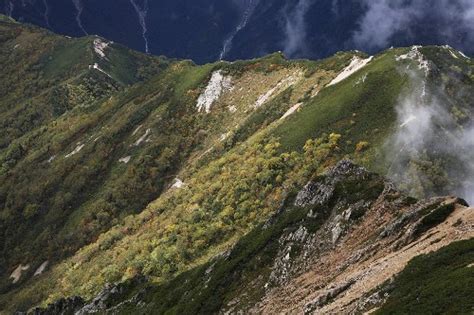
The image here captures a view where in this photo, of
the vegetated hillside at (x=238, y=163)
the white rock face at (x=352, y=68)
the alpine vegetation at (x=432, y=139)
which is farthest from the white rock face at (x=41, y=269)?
the alpine vegetation at (x=432, y=139)

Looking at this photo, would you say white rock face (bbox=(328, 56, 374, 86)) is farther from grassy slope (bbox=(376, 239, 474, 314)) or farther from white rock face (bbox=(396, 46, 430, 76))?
grassy slope (bbox=(376, 239, 474, 314))

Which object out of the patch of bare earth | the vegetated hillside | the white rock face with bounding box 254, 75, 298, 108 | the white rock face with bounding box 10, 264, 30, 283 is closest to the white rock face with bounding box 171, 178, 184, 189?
the vegetated hillside

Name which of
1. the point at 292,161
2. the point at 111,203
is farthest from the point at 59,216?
the point at 292,161

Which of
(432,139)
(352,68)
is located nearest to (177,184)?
(352,68)

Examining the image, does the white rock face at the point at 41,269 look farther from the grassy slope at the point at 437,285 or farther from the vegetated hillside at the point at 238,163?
the grassy slope at the point at 437,285

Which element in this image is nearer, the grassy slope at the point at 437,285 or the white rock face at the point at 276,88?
the grassy slope at the point at 437,285
